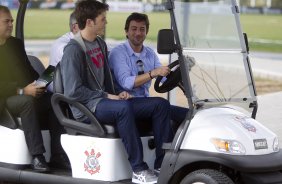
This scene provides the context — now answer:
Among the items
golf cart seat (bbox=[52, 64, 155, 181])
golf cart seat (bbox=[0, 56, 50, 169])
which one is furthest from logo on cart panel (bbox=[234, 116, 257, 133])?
golf cart seat (bbox=[0, 56, 50, 169])

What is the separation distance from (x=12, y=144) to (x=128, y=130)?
1056 millimetres

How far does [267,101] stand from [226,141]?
7469 millimetres

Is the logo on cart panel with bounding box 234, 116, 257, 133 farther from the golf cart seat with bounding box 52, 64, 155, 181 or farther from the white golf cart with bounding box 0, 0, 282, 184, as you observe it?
the golf cart seat with bounding box 52, 64, 155, 181

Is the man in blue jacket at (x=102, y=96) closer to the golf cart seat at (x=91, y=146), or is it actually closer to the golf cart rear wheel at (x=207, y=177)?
the golf cart seat at (x=91, y=146)

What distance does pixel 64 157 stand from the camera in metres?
5.99

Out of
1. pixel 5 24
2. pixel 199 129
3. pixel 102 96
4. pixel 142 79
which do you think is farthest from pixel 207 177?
pixel 5 24

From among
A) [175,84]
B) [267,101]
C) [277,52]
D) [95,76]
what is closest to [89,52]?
[95,76]

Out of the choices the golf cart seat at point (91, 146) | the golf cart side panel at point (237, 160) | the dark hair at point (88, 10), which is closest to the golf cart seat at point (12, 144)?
the golf cart seat at point (91, 146)

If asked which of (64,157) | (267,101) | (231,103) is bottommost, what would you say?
(267,101)

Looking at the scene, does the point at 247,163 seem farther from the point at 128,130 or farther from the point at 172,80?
the point at 172,80

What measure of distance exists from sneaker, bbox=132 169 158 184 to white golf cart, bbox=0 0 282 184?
15cm

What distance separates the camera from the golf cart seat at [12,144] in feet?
19.5

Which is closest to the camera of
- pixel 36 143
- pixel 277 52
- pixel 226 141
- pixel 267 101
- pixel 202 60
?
pixel 226 141

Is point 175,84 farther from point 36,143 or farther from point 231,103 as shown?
point 36,143
